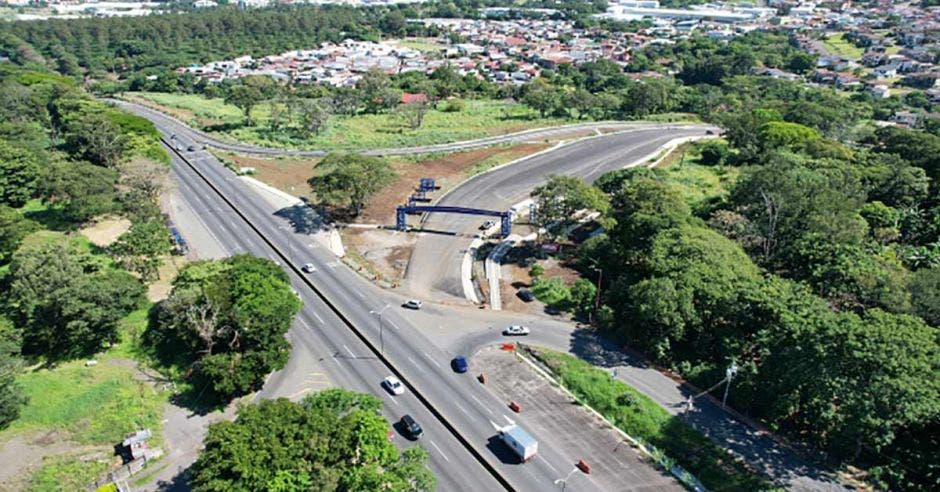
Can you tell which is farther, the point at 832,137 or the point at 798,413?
the point at 832,137

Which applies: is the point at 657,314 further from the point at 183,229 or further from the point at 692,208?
the point at 183,229

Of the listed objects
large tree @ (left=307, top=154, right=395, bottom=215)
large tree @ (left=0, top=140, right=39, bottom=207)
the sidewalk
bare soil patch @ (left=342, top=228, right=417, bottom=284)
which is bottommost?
the sidewalk

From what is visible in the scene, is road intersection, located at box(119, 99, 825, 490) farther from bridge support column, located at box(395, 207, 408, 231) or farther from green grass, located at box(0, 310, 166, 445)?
bridge support column, located at box(395, 207, 408, 231)

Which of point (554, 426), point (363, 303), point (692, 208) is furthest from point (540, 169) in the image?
point (554, 426)

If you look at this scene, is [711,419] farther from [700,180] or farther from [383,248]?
[700,180]

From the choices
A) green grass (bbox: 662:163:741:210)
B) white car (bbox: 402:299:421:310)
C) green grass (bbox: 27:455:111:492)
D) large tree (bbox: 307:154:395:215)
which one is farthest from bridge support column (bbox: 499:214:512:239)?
green grass (bbox: 27:455:111:492)

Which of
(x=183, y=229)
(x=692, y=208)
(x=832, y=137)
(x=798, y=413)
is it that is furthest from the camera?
(x=832, y=137)
